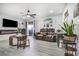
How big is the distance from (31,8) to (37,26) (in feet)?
1.55

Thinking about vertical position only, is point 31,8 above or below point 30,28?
above

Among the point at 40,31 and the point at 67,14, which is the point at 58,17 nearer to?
the point at 67,14

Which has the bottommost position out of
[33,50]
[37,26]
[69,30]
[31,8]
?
[33,50]

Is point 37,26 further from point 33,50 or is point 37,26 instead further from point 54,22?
point 33,50

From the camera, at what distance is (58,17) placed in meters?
2.78

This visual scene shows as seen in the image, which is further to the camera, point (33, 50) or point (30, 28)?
point (30, 28)

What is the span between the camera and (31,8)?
9.30ft

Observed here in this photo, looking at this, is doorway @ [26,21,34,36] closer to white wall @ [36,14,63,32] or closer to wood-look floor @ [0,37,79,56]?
white wall @ [36,14,63,32]

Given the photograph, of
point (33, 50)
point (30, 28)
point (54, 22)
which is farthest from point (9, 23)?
point (54, 22)

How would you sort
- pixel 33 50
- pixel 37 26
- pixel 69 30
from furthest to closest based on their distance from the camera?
1. pixel 37 26
2. pixel 33 50
3. pixel 69 30

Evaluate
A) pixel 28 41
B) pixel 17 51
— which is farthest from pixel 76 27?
pixel 17 51

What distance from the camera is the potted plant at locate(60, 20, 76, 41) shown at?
266cm

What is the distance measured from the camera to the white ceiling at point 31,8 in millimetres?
2771

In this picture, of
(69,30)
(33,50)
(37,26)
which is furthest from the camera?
(37,26)
